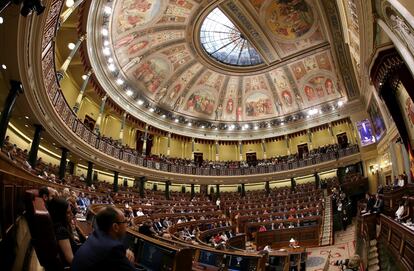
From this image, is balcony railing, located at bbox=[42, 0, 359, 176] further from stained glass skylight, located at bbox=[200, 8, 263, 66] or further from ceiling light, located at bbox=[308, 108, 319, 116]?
stained glass skylight, located at bbox=[200, 8, 263, 66]

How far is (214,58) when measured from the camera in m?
23.1

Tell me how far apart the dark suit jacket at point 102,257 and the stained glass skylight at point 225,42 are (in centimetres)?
2096

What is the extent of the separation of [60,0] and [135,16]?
9.87m

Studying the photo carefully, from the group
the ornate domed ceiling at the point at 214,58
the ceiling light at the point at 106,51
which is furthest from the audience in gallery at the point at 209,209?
the ornate domed ceiling at the point at 214,58

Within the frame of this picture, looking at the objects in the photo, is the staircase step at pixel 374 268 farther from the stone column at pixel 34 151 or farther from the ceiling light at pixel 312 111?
the ceiling light at pixel 312 111

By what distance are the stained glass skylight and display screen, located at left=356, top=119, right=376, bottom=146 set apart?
33.2 feet

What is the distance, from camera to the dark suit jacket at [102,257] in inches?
55.0

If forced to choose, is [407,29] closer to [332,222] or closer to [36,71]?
[332,222]

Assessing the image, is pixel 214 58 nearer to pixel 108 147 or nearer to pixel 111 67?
pixel 111 67

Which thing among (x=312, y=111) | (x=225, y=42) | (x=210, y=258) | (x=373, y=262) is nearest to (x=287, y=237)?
(x=373, y=262)

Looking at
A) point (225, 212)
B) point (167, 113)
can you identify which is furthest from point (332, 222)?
point (167, 113)

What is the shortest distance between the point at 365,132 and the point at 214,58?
544 inches

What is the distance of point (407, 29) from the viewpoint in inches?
247

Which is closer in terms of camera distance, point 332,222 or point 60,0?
point 60,0
